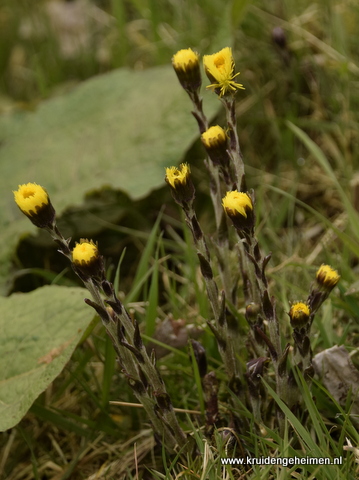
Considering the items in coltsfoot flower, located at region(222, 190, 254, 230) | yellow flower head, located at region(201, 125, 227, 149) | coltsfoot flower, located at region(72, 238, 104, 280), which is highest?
yellow flower head, located at region(201, 125, 227, 149)

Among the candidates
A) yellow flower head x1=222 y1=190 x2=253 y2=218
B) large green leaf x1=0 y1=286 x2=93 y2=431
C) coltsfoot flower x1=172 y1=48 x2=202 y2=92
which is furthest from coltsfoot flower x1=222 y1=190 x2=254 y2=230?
large green leaf x1=0 y1=286 x2=93 y2=431

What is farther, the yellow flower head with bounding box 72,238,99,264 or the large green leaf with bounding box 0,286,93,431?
the large green leaf with bounding box 0,286,93,431

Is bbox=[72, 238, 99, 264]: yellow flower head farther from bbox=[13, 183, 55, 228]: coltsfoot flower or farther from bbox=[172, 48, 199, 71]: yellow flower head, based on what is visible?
bbox=[172, 48, 199, 71]: yellow flower head

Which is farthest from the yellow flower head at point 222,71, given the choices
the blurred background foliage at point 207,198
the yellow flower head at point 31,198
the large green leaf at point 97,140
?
the large green leaf at point 97,140

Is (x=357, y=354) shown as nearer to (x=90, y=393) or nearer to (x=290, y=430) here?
(x=290, y=430)

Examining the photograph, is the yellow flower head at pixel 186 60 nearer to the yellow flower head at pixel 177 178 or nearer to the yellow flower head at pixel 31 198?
the yellow flower head at pixel 177 178

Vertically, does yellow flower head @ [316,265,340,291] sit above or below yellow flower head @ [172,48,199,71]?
below

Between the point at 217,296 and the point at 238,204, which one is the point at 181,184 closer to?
the point at 238,204
